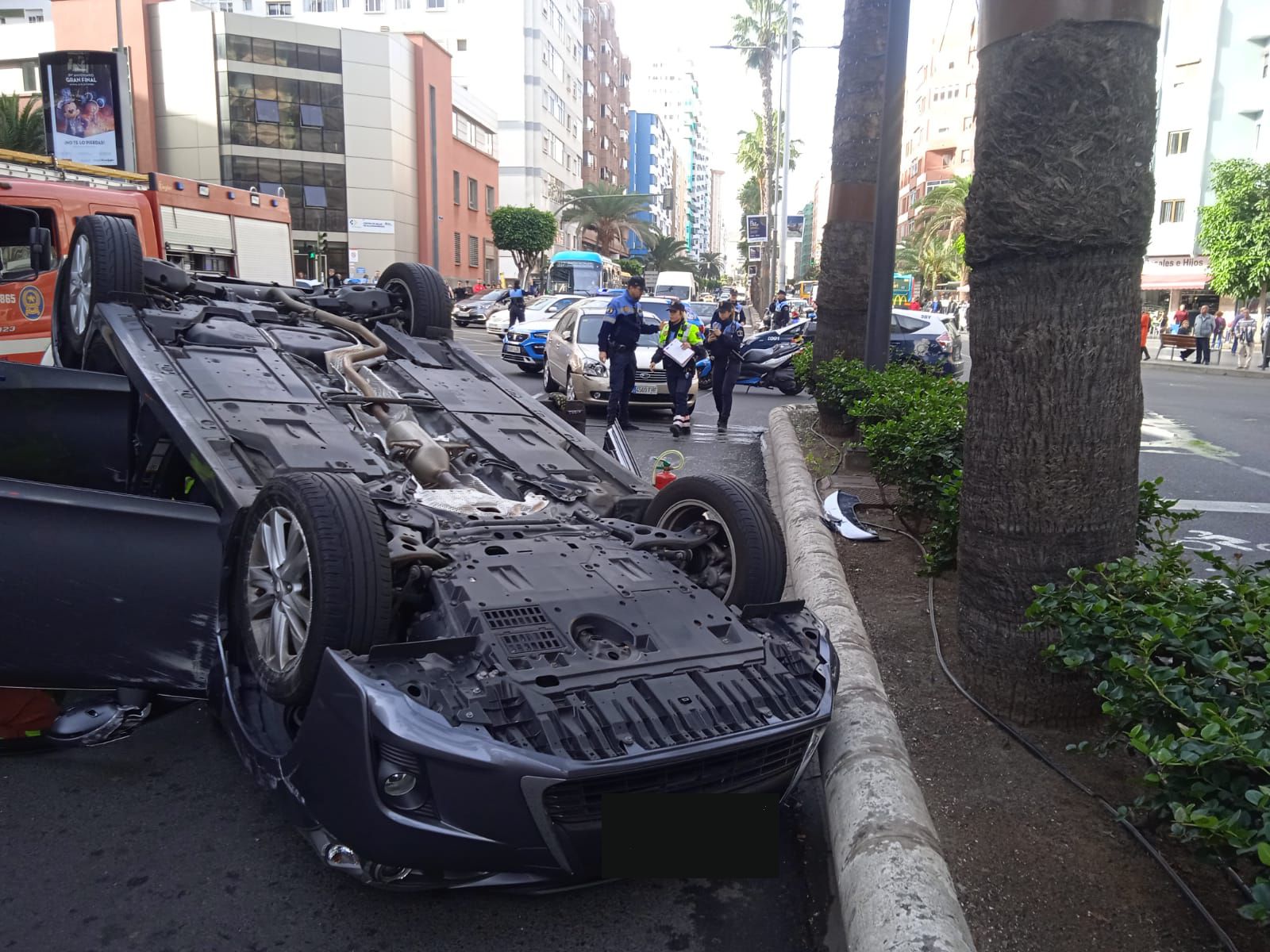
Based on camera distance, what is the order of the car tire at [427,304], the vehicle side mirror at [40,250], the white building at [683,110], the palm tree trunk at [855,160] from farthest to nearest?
the white building at [683,110], the vehicle side mirror at [40,250], the palm tree trunk at [855,160], the car tire at [427,304]

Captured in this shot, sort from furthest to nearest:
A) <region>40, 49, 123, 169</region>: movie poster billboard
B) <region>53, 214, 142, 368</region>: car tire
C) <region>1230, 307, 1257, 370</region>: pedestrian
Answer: <region>1230, 307, 1257, 370</region>: pedestrian
<region>40, 49, 123, 169</region>: movie poster billboard
<region>53, 214, 142, 368</region>: car tire

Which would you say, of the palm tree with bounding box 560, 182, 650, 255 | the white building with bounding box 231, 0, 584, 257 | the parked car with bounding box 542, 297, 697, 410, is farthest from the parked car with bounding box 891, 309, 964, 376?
the white building with bounding box 231, 0, 584, 257

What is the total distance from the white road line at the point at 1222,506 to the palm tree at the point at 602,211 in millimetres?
54766

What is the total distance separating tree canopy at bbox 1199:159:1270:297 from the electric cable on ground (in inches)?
1102

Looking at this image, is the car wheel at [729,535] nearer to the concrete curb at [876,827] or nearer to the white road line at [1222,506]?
the concrete curb at [876,827]

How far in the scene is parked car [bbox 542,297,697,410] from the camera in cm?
1328

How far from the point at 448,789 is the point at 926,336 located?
56.8ft

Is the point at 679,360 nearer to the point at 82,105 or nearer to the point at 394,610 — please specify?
the point at 394,610

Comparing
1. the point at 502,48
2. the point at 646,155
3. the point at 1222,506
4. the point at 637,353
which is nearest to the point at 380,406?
the point at 1222,506

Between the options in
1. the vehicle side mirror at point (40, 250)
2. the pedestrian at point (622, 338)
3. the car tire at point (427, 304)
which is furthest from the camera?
the pedestrian at point (622, 338)

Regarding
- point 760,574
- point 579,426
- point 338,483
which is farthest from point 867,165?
point 338,483

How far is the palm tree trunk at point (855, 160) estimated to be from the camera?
10.0 metres

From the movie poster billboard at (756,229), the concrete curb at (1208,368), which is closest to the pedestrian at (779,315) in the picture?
the movie poster billboard at (756,229)

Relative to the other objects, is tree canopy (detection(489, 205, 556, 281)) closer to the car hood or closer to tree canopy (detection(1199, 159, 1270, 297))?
tree canopy (detection(1199, 159, 1270, 297))
